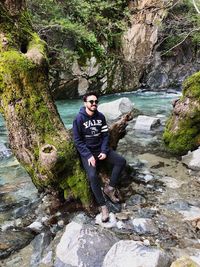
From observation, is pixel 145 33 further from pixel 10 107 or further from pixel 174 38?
pixel 10 107

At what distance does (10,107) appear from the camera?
4.86m

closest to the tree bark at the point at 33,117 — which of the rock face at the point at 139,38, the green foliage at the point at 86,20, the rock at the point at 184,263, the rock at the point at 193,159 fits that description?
the rock at the point at 184,263

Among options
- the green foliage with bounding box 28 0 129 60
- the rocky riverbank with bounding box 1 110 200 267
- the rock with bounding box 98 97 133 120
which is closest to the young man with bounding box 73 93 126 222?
the rocky riverbank with bounding box 1 110 200 267

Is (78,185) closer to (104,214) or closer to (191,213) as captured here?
(104,214)

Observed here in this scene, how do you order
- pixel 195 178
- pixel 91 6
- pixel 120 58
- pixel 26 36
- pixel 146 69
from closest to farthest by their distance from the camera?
1. pixel 26 36
2. pixel 195 178
3. pixel 91 6
4. pixel 120 58
5. pixel 146 69

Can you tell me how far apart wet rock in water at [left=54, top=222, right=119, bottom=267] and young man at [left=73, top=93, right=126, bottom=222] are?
0.60 meters

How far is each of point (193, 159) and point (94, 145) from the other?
2.88 m

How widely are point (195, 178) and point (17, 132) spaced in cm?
360

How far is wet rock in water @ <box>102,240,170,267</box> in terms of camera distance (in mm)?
3442


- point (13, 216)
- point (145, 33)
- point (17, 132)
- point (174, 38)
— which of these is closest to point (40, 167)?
point (17, 132)

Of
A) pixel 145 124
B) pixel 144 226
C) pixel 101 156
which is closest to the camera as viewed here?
pixel 144 226

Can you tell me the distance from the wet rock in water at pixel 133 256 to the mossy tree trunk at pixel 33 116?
4.55 ft

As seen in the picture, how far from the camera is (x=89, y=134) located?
5141mm

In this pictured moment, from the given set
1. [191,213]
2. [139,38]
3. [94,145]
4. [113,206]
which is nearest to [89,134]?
[94,145]
